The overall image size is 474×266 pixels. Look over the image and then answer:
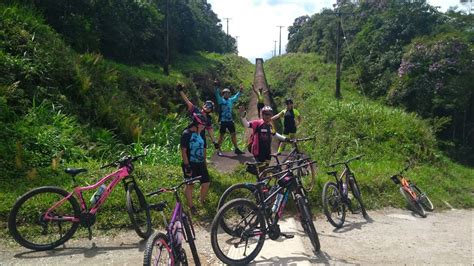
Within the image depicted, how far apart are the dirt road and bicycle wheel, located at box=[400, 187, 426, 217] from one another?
1.66 ft

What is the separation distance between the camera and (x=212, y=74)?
27.4 metres

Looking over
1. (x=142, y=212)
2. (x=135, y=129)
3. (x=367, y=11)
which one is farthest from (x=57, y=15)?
(x=367, y=11)

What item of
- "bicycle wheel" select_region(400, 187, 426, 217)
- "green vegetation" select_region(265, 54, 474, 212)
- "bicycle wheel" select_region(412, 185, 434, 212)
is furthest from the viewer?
"green vegetation" select_region(265, 54, 474, 212)

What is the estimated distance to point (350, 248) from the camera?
5.75 m

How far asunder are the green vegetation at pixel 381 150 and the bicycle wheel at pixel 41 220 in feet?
14.6

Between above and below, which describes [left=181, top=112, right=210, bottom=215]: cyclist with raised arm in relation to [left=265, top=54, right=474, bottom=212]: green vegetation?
above

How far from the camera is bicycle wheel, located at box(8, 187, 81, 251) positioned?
511cm

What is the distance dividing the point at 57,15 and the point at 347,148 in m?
11.7

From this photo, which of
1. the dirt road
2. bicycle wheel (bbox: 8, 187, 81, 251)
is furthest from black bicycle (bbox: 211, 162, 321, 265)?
bicycle wheel (bbox: 8, 187, 81, 251)

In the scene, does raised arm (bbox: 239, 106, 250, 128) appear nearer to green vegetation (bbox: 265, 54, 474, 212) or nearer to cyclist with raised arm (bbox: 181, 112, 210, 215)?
cyclist with raised arm (bbox: 181, 112, 210, 215)

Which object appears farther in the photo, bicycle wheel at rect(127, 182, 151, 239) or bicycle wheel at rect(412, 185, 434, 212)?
bicycle wheel at rect(412, 185, 434, 212)

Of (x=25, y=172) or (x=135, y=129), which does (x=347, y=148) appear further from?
(x=25, y=172)

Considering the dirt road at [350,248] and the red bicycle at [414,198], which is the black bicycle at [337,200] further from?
the red bicycle at [414,198]

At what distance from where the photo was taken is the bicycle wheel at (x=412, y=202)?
8.04 metres
